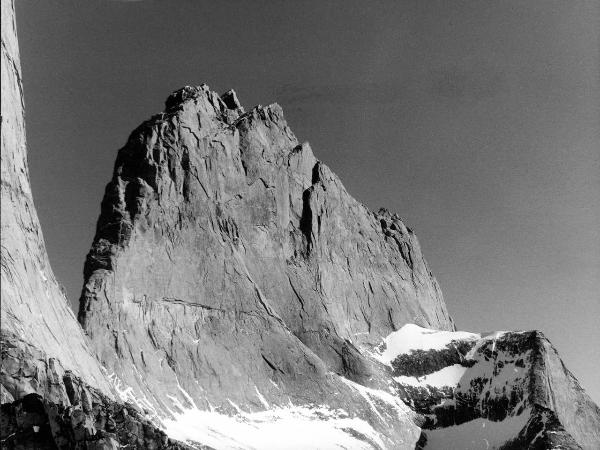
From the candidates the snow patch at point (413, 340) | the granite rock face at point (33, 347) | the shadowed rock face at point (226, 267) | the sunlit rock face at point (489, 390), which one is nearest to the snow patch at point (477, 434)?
the sunlit rock face at point (489, 390)

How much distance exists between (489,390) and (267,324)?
43472 mm

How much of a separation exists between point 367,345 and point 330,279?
15.0 meters

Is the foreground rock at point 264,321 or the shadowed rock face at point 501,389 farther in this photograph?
the shadowed rock face at point 501,389

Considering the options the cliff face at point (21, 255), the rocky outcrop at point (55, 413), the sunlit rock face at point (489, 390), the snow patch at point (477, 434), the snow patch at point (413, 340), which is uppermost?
the snow patch at point (413, 340)

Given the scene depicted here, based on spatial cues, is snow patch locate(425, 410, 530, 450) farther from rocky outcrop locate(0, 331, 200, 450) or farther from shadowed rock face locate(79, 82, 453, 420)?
rocky outcrop locate(0, 331, 200, 450)

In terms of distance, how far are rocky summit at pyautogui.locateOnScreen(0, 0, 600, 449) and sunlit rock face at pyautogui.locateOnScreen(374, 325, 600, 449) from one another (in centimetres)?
33

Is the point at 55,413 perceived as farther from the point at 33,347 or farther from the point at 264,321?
the point at 264,321

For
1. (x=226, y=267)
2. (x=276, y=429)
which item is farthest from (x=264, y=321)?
(x=276, y=429)

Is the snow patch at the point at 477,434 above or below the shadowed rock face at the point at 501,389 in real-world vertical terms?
below

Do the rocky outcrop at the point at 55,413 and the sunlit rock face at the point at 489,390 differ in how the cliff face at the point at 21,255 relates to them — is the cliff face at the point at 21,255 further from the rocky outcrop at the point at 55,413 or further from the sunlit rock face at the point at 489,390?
the sunlit rock face at the point at 489,390

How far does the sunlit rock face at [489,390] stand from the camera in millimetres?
154500

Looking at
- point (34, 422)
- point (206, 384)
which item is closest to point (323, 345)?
point (206, 384)

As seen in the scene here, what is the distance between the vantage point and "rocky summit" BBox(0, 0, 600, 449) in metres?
131

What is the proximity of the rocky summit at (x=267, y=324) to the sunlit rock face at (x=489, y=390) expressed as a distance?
335 millimetres
